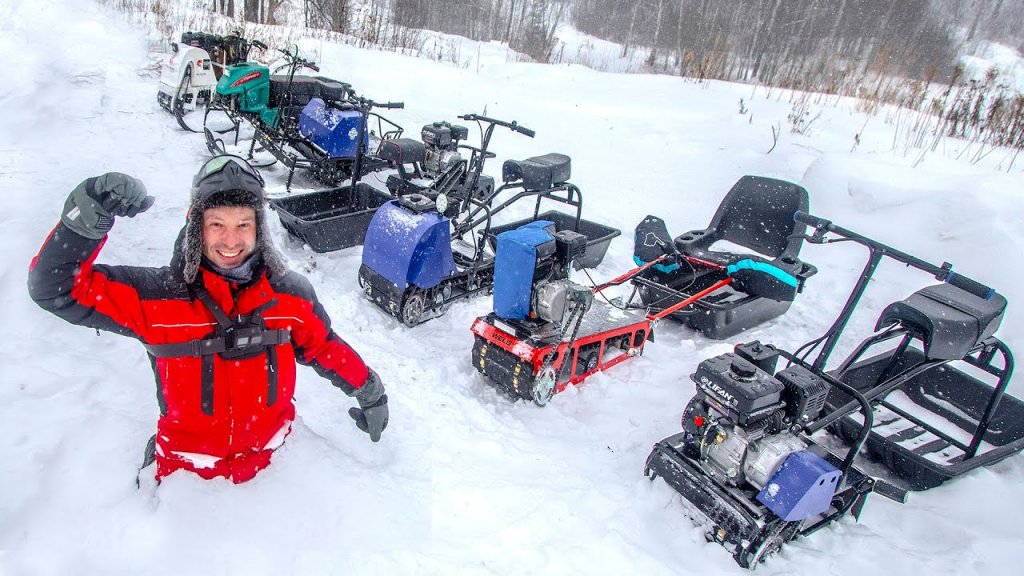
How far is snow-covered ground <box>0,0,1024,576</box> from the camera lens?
2.09 metres

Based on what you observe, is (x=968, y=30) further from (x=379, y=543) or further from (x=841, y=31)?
(x=379, y=543)

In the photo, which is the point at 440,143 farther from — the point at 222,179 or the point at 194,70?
the point at 222,179

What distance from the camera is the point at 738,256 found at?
16.1ft

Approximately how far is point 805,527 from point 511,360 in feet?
5.64

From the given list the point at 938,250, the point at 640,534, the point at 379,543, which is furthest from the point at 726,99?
the point at 379,543

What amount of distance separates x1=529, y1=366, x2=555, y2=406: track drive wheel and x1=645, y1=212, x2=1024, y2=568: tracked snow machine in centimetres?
79

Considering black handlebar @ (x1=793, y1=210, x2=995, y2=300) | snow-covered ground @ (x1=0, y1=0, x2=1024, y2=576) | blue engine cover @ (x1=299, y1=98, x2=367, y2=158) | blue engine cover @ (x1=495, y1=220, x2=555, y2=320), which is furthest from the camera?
blue engine cover @ (x1=299, y1=98, x2=367, y2=158)

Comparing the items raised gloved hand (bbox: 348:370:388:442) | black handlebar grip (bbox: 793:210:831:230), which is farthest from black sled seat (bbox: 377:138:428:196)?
black handlebar grip (bbox: 793:210:831:230)

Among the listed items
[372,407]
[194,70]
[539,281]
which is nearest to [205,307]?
[372,407]

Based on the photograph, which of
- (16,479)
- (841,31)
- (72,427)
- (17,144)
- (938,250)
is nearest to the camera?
(16,479)

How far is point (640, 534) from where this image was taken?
271 cm

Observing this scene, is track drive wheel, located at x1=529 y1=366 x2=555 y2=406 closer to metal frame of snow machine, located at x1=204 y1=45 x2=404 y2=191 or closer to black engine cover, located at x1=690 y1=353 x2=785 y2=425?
black engine cover, located at x1=690 y1=353 x2=785 y2=425

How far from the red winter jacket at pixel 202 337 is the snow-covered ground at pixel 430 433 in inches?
5.8

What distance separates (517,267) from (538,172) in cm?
140
